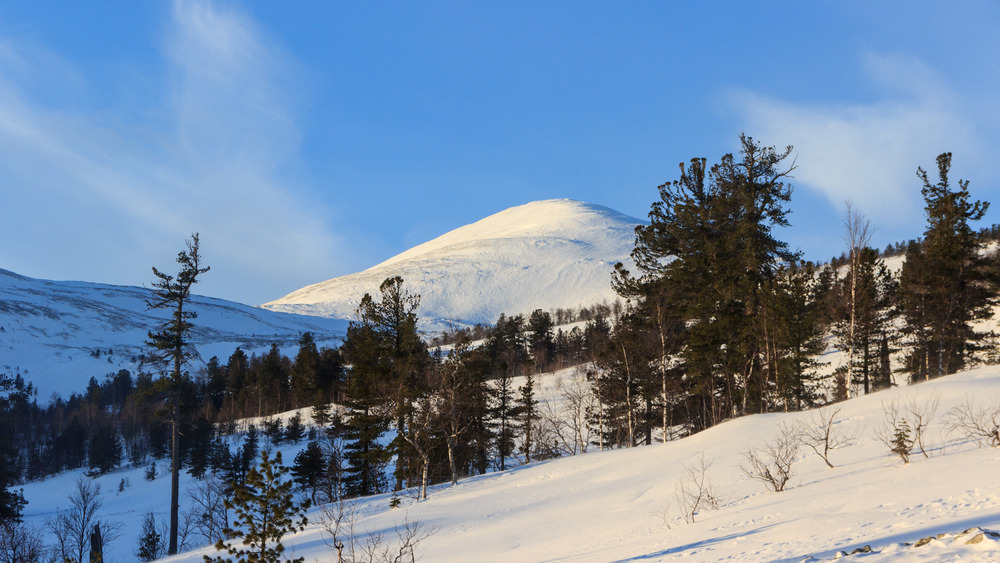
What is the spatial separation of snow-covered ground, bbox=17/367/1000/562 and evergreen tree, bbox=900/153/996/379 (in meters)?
10.3

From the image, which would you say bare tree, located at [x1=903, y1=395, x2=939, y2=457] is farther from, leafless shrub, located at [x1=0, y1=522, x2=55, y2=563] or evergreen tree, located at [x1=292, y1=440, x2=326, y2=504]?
evergreen tree, located at [x1=292, y1=440, x2=326, y2=504]

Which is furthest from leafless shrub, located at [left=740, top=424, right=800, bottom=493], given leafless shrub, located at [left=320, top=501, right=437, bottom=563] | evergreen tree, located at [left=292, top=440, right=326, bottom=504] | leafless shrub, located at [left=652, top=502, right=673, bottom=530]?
evergreen tree, located at [left=292, top=440, right=326, bottom=504]

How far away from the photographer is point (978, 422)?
14.5 meters

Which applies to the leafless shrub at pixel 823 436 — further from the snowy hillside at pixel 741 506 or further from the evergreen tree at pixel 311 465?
the evergreen tree at pixel 311 465

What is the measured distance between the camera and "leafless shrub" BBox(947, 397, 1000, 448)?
13508mm

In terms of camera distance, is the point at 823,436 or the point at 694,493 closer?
the point at 694,493

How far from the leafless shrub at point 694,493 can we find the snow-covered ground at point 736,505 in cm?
24

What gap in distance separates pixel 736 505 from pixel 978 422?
6.82m

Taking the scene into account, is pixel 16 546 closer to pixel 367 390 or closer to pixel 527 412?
pixel 367 390

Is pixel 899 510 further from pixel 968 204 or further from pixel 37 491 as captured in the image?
pixel 37 491

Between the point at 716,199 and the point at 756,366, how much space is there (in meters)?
9.18

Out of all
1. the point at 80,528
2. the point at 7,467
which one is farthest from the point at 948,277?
the point at 7,467

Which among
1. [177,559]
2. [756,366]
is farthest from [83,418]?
[756,366]

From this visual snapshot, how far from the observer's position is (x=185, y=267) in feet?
83.3
